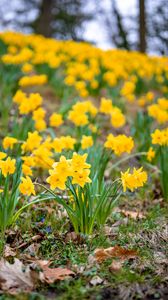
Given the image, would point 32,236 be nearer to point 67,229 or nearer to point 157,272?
point 67,229

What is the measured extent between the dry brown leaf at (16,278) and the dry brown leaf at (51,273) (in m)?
0.06

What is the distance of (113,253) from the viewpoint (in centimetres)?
223

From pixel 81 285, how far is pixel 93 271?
4.7 inches

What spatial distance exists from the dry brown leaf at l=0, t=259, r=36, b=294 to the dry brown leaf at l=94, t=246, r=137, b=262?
401mm

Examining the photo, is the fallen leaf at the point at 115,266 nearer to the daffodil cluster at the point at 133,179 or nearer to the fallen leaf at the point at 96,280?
the fallen leaf at the point at 96,280

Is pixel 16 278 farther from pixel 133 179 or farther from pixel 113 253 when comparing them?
pixel 133 179

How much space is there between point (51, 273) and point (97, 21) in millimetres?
17086

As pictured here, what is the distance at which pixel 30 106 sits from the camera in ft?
12.8

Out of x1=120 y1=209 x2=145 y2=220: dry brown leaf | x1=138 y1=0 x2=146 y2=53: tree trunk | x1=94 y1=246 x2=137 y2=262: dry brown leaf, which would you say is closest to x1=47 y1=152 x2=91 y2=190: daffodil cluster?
x1=94 y1=246 x2=137 y2=262: dry brown leaf

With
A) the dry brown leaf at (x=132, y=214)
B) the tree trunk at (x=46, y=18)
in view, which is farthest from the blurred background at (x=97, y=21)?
the dry brown leaf at (x=132, y=214)

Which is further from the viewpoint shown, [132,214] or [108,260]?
[132,214]

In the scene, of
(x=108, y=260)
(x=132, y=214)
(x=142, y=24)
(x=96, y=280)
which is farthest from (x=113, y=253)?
(x=142, y=24)

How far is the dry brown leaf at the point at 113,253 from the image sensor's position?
220 cm

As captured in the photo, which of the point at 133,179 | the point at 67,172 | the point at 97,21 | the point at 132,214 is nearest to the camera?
the point at 67,172
